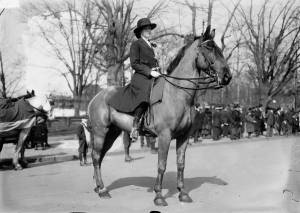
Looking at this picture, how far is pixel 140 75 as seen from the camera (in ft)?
26.5

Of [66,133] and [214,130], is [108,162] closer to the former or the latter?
[214,130]

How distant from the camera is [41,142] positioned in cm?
2045

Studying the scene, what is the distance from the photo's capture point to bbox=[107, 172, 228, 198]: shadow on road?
9023 millimetres

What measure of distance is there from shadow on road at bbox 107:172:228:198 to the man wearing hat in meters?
1.59

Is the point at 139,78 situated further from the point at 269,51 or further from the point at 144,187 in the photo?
the point at 269,51

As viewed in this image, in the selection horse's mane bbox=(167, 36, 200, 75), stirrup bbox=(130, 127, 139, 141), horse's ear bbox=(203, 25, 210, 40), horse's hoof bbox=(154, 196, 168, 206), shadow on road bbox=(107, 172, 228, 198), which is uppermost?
horse's ear bbox=(203, 25, 210, 40)

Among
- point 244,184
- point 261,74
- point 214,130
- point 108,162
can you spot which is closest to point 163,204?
point 244,184

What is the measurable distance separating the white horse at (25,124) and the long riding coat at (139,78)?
5.50 m

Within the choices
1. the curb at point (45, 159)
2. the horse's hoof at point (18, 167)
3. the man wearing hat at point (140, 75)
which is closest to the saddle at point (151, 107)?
the man wearing hat at point (140, 75)

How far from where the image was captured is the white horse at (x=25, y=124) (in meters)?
12.7

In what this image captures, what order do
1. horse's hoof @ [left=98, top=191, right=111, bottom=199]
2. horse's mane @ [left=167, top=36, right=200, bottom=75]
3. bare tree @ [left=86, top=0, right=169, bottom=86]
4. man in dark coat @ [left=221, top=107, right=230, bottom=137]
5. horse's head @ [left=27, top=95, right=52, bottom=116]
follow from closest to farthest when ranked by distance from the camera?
1. horse's mane @ [left=167, top=36, right=200, bottom=75]
2. horse's hoof @ [left=98, top=191, right=111, bottom=199]
3. horse's head @ [left=27, top=95, right=52, bottom=116]
4. bare tree @ [left=86, top=0, right=169, bottom=86]
5. man in dark coat @ [left=221, top=107, right=230, bottom=137]

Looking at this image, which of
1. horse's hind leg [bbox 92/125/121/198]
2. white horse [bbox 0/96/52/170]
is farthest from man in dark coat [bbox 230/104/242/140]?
horse's hind leg [bbox 92/125/121/198]

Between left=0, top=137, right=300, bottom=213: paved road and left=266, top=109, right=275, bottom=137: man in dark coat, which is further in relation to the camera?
left=266, top=109, right=275, bottom=137: man in dark coat

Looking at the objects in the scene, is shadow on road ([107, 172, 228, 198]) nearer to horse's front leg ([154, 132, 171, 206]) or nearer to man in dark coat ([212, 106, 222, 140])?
horse's front leg ([154, 132, 171, 206])
